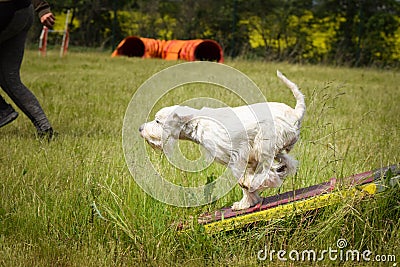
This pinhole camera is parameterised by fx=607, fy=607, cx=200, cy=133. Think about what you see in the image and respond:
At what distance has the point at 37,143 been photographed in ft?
17.8

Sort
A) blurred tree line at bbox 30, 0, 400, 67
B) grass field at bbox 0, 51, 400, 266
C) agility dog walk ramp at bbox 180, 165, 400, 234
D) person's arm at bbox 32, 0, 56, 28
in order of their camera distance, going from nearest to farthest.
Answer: grass field at bbox 0, 51, 400, 266 < agility dog walk ramp at bbox 180, 165, 400, 234 < person's arm at bbox 32, 0, 56, 28 < blurred tree line at bbox 30, 0, 400, 67

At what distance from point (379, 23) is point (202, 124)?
18.1 m

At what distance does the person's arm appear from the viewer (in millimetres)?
5594

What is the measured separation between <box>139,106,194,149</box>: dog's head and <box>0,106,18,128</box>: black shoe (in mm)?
2872

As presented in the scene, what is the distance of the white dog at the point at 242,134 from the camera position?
317 cm

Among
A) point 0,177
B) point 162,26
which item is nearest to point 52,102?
point 0,177

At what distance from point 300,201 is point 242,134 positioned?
0.54 m

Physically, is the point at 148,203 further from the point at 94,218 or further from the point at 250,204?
the point at 250,204

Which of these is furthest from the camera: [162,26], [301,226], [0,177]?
[162,26]

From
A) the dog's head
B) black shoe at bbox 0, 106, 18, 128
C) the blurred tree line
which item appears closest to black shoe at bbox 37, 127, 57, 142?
black shoe at bbox 0, 106, 18, 128

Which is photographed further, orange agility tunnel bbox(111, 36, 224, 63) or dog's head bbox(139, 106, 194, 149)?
orange agility tunnel bbox(111, 36, 224, 63)

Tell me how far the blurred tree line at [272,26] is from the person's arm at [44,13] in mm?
13897

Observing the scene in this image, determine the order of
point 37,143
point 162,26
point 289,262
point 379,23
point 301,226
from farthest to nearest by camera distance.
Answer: point 162,26 < point 379,23 < point 37,143 < point 301,226 < point 289,262

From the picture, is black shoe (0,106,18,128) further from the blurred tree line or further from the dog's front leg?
the blurred tree line
